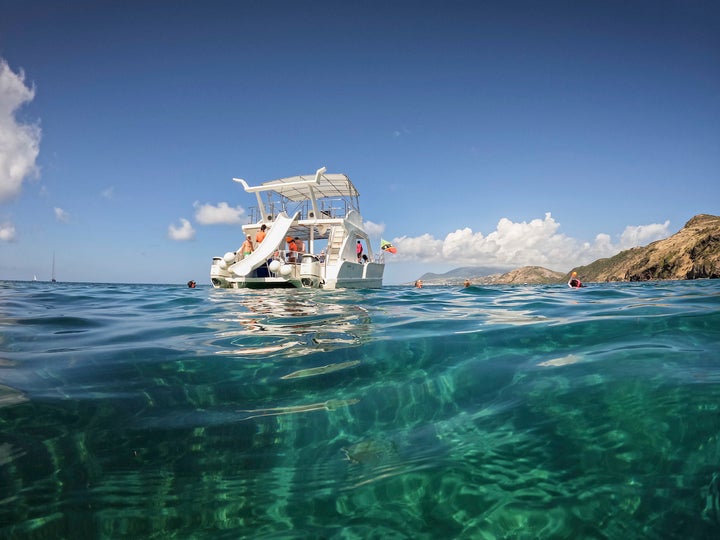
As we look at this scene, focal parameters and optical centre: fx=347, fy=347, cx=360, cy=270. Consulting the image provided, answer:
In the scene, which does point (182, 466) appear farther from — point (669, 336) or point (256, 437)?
point (669, 336)

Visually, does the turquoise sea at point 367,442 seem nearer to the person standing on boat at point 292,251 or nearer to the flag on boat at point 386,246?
the person standing on boat at point 292,251

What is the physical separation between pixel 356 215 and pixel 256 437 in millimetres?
18640

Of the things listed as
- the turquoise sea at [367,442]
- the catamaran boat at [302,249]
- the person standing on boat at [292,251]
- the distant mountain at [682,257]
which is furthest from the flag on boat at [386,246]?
the distant mountain at [682,257]

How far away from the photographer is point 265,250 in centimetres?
1495

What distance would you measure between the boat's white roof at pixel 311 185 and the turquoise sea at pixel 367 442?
15.3m

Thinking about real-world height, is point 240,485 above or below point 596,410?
below

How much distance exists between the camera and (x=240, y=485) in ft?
4.95

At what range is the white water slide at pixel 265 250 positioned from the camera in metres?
14.2

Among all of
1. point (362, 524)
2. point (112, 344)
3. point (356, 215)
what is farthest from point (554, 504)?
point (356, 215)

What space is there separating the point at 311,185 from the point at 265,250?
446 cm

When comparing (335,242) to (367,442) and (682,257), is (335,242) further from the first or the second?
(682,257)

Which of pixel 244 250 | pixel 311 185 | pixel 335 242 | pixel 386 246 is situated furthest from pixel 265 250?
pixel 386 246

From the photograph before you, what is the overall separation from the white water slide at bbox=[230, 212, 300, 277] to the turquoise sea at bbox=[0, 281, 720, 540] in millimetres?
11264

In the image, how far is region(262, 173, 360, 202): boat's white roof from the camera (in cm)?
1758
